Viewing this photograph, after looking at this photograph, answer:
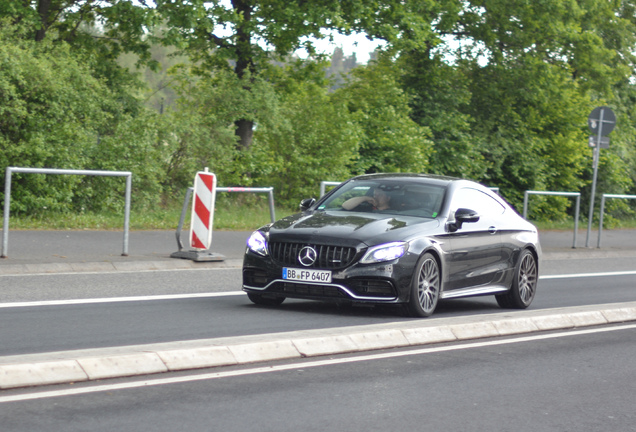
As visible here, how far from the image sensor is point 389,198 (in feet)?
36.9

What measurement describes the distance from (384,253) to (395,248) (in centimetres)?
12

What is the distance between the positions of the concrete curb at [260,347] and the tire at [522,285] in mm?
1274

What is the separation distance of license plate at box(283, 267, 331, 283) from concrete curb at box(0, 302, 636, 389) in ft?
3.32

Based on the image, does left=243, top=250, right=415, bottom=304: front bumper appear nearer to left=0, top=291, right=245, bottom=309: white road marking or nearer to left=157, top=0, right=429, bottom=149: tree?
left=0, top=291, right=245, bottom=309: white road marking

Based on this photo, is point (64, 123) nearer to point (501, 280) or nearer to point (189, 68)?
point (189, 68)

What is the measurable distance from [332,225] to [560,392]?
376 centimetres

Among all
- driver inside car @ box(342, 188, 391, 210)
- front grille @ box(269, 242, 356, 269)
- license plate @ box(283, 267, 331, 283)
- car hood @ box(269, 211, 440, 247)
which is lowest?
license plate @ box(283, 267, 331, 283)

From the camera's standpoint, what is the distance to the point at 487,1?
32.1 m

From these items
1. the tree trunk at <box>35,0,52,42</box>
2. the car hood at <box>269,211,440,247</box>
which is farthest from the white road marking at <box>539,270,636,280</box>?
the tree trunk at <box>35,0,52,42</box>

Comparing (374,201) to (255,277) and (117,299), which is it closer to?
(255,277)

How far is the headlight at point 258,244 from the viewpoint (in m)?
10.4

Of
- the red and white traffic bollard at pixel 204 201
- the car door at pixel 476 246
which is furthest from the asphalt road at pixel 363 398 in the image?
the red and white traffic bollard at pixel 204 201

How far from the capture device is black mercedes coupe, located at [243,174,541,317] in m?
10.1

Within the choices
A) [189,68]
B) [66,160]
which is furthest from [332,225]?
[189,68]
